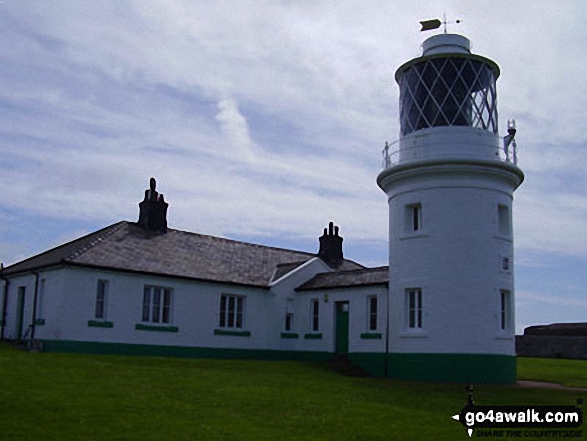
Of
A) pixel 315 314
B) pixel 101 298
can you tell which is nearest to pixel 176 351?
pixel 101 298

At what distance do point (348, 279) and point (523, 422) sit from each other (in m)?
14.4

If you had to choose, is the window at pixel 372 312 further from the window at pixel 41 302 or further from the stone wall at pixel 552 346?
the stone wall at pixel 552 346

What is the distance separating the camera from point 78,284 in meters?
23.6

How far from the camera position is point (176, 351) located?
26000 mm

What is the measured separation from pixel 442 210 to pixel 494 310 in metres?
3.44

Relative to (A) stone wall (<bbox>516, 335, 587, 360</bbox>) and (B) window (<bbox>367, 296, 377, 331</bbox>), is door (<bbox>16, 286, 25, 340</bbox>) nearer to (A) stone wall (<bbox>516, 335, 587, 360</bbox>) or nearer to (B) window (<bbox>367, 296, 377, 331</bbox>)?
(B) window (<bbox>367, 296, 377, 331</bbox>)

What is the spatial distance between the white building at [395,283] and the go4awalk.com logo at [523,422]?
7.88 meters

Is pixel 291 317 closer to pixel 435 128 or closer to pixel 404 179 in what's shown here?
pixel 404 179

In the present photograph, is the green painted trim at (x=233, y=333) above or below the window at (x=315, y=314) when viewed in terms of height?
below

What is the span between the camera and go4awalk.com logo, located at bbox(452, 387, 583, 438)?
41.0 ft

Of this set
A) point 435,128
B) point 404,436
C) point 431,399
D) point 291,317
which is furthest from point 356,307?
point 404,436

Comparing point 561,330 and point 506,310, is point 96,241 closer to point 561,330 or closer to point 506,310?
point 506,310

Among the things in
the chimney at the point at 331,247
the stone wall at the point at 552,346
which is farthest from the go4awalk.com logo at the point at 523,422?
the stone wall at the point at 552,346

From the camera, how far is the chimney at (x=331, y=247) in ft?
107
